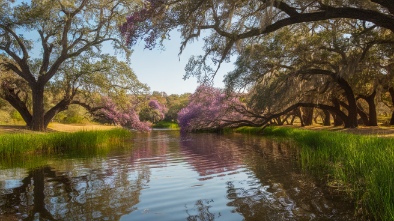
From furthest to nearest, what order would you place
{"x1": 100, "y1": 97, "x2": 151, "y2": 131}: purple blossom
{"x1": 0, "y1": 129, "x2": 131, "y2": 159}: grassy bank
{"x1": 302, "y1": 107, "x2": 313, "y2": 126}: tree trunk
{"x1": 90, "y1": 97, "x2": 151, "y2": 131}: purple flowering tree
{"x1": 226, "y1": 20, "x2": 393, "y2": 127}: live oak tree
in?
{"x1": 302, "y1": 107, "x2": 313, "y2": 126}: tree trunk < {"x1": 100, "y1": 97, "x2": 151, "y2": 131}: purple blossom < {"x1": 90, "y1": 97, "x2": 151, "y2": 131}: purple flowering tree < {"x1": 226, "y1": 20, "x2": 393, "y2": 127}: live oak tree < {"x1": 0, "y1": 129, "x2": 131, "y2": 159}: grassy bank

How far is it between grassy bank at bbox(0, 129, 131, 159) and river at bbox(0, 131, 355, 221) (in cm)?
358

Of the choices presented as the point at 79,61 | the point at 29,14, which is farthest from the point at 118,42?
the point at 29,14

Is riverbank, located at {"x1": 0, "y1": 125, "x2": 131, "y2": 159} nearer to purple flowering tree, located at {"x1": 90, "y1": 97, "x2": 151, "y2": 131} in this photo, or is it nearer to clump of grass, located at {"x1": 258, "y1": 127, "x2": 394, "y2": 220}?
purple flowering tree, located at {"x1": 90, "y1": 97, "x2": 151, "y2": 131}

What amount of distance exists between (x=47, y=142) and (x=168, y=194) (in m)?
11.7

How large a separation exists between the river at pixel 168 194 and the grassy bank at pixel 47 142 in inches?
141

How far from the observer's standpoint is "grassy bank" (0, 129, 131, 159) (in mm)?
15062

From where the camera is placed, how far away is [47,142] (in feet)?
56.0

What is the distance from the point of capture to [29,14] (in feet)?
76.2

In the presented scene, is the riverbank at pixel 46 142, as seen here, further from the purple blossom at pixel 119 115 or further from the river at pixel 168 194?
the purple blossom at pixel 119 115

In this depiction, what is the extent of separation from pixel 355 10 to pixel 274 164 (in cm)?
589

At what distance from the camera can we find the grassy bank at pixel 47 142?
15.1 m

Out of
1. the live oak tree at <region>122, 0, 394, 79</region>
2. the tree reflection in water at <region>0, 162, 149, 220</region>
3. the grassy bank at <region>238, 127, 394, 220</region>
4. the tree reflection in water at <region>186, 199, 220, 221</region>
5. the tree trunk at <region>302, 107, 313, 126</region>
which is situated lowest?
the tree reflection in water at <region>186, 199, 220, 221</region>

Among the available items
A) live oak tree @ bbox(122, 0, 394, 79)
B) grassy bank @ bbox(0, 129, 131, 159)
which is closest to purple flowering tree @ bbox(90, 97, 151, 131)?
grassy bank @ bbox(0, 129, 131, 159)

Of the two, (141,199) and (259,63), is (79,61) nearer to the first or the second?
(259,63)
